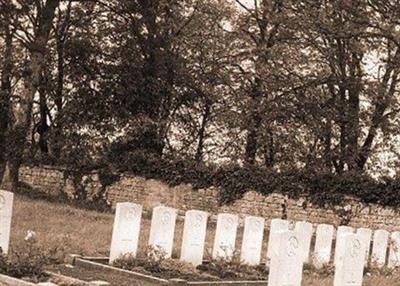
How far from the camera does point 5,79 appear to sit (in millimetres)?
26203

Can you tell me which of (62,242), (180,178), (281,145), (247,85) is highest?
(247,85)

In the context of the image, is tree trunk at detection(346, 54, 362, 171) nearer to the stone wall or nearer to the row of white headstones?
the stone wall

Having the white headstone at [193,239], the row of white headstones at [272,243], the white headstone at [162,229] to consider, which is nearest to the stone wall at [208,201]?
the row of white headstones at [272,243]

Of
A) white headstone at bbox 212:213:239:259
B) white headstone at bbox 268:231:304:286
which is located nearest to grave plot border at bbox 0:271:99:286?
white headstone at bbox 268:231:304:286

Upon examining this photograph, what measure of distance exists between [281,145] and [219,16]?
5117 mm

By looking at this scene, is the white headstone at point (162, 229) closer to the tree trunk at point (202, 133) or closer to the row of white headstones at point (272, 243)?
the row of white headstones at point (272, 243)

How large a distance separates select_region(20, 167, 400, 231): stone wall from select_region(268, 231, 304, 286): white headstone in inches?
483

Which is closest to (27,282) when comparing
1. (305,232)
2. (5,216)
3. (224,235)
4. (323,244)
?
(5,216)

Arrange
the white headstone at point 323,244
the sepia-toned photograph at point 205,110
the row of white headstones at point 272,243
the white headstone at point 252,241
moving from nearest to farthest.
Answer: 1. the row of white headstones at point 272,243
2. the white headstone at point 252,241
3. the white headstone at point 323,244
4. the sepia-toned photograph at point 205,110

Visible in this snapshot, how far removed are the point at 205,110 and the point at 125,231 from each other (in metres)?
15.9

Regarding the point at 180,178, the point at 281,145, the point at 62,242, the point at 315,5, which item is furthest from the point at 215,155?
the point at 62,242

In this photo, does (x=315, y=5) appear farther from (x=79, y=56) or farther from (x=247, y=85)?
(x=79, y=56)

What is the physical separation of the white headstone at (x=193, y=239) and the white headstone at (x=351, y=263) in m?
3.57

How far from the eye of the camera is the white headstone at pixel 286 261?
30.7ft
